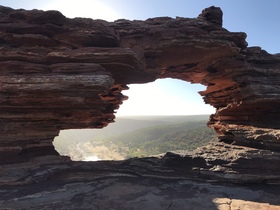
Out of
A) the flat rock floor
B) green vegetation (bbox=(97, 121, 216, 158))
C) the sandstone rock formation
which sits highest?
the sandstone rock formation

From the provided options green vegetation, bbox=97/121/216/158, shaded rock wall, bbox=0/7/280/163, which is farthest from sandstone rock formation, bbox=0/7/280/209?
green vegetation, bbox=97/121/216/158

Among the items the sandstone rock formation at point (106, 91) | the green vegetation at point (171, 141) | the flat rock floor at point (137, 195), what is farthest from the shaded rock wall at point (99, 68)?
the green vegetation at point (171, 141)

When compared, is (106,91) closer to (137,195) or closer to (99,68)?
(99,68)

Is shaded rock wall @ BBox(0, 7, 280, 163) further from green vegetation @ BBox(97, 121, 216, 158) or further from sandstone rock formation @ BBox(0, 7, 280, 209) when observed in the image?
green vegetation @ BBox(97, 121, 216, 158)

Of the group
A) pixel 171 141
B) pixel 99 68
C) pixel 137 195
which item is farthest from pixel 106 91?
pixel 171 141

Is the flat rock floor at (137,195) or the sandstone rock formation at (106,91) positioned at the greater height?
the sandstone rock formation at (106,91)

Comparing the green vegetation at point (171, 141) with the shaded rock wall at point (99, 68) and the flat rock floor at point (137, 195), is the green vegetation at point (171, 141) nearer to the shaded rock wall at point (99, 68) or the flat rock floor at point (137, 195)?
the shaded rock wall at point (99, 68)
